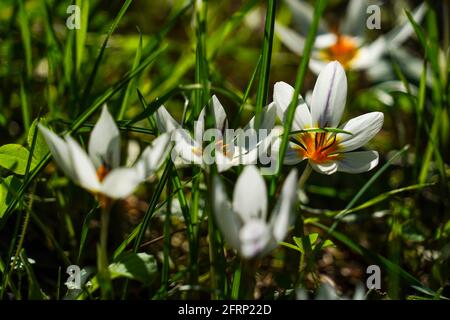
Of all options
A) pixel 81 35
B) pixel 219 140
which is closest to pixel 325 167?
pixel 219 140

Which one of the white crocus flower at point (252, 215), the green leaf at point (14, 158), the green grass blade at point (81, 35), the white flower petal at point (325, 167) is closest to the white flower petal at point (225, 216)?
the white crocus flower at point (252, 215)

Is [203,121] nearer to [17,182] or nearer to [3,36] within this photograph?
[17,182]

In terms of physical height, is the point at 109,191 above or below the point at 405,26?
below

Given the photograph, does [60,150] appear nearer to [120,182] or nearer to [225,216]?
[120,182]

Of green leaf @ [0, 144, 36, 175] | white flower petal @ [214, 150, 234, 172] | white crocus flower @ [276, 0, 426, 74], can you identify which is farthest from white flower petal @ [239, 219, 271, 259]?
white crocus flower @ [276, 0, 426, 74]
